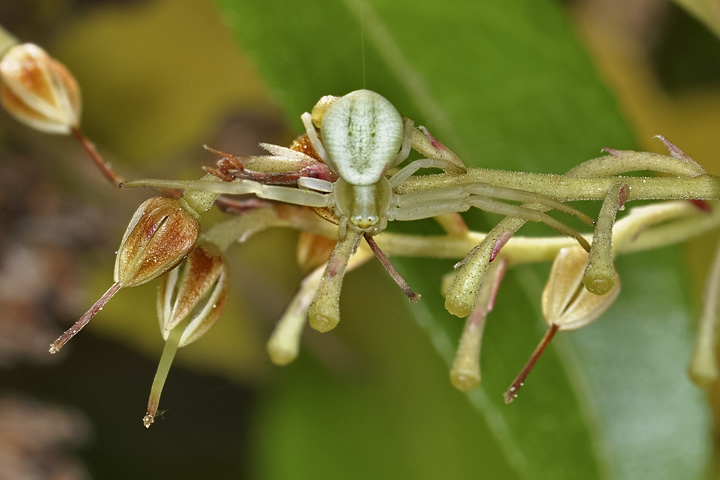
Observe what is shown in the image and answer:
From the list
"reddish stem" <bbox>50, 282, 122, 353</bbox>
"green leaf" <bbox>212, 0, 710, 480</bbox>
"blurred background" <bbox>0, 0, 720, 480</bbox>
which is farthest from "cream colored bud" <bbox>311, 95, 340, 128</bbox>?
"blurred background" <bbox>0, 0, 720, 480</bbox>

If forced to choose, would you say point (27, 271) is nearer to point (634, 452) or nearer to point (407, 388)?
point (407, 388)

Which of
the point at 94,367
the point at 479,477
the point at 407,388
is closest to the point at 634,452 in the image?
the point at 479,477

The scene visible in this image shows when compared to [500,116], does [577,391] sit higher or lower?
lower

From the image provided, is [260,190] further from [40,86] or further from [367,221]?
[40,86]

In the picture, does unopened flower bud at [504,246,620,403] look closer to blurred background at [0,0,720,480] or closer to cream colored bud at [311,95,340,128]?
cream colored bud at [311,95,340,128]

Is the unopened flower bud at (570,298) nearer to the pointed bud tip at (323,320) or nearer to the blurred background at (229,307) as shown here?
the pointed bud tip at (323,320)

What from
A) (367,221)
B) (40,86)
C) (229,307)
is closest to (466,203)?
(367,221)

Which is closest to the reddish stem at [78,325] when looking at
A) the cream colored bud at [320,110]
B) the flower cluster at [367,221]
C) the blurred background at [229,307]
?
the flower cluster at [367,221]
